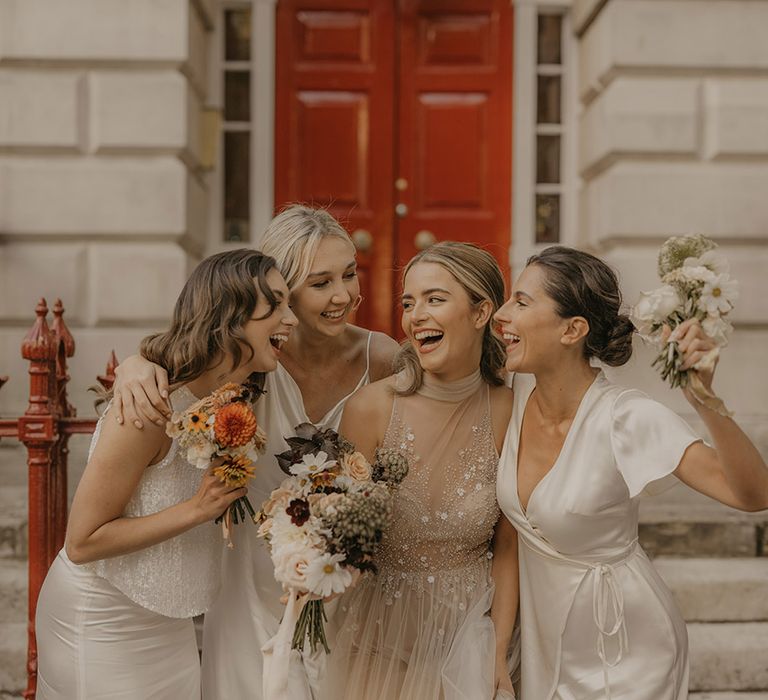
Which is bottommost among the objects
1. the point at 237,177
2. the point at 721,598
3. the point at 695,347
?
the point at 721,598

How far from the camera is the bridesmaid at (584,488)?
2.62m

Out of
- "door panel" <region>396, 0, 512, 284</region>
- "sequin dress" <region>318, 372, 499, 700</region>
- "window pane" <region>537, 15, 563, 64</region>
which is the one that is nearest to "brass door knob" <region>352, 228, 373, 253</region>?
"door panel" <region>396, 0, 512, 284</region>

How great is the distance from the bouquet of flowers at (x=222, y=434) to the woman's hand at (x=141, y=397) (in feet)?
0.17

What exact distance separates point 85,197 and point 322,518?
3.79 meters

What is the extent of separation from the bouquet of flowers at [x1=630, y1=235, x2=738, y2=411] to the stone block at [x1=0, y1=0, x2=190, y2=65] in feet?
13.7

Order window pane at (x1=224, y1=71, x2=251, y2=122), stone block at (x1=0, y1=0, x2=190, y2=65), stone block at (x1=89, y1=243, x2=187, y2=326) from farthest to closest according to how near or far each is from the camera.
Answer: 1. window pane at (x1=224, y1=71, x2=251, y2=122)
2. stone block at (x1=89, y1=243, x2=187, y2=326)
3. stone block at (x1=0, y1=0, x2=190, y2=65)

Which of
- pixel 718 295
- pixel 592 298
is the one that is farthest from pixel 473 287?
pixel 718 295

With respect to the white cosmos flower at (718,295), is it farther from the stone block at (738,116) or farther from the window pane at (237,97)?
the window pane at (237,97)

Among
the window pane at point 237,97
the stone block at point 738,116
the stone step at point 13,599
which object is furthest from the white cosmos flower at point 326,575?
the window pane at point 237,97

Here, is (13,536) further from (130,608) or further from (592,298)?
(592,298)

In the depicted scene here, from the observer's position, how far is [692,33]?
5.54m

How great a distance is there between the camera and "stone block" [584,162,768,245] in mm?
5590

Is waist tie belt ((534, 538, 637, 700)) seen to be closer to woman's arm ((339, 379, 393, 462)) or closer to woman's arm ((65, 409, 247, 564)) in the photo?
woman's arm ((339, 379, 393, 462))

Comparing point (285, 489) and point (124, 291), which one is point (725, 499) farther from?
point (124, 291)
